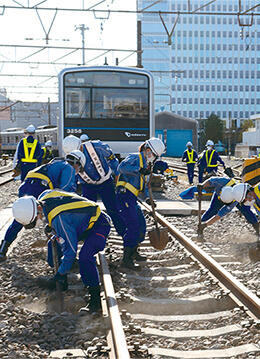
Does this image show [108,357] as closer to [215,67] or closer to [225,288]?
[225,288]

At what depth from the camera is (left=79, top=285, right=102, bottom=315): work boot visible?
4598 millimetres

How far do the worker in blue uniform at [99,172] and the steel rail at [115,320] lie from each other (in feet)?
4.93

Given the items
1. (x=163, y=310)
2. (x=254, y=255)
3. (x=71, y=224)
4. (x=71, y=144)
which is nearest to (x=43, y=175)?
(x=71, y=144)

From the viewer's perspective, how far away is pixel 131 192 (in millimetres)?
6508

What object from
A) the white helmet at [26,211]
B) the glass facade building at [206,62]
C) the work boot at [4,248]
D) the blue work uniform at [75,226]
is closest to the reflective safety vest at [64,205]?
the blue work uniform at [75,226]

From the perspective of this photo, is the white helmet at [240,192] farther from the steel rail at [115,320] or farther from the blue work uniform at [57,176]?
the blue work uniform at [57,176]

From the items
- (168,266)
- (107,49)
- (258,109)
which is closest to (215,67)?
(258,109)

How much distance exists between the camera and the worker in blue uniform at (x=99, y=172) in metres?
6.82

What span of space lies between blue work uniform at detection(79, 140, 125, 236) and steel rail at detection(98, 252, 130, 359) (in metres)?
1.50

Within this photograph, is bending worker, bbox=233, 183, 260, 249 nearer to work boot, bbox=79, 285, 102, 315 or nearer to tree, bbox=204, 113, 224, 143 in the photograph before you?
work boot, bbox=79, 285, 102, 315

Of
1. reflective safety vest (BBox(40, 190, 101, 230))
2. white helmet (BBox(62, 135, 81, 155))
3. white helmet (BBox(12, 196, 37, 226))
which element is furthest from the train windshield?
white helmet (BBox(12, 196, 37, 226))

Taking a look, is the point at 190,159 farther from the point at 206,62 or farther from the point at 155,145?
the point at 206,62

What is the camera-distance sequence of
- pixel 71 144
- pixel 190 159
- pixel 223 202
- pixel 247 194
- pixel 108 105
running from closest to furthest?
pixel 247 194 → pixel 71 144 → pixel 223 202 → pixel 108 105 → pixel 190 159

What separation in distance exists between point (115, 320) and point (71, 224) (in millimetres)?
974
